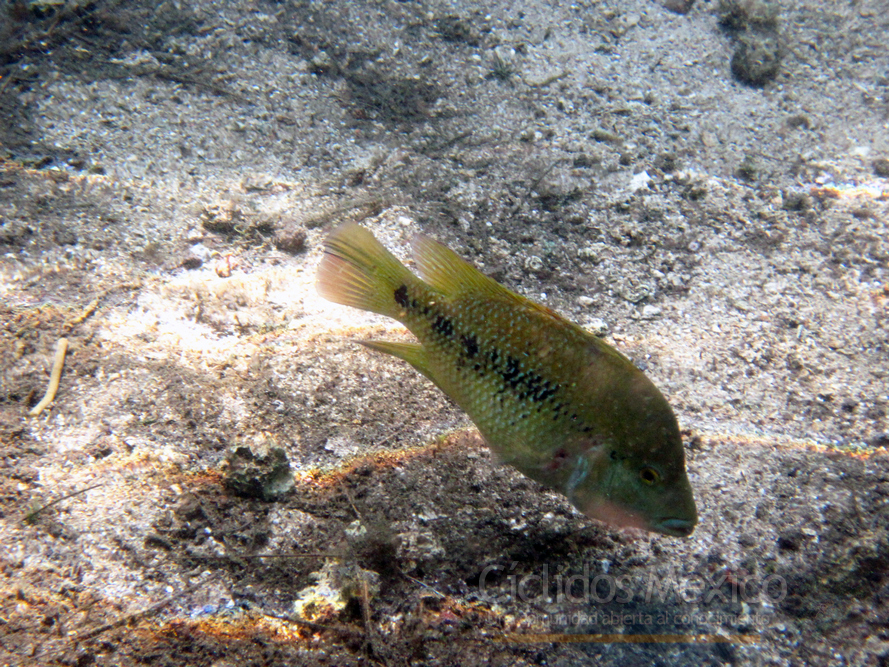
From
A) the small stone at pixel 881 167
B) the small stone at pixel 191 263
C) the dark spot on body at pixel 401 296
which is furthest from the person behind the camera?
the small stone at pixel 881 167

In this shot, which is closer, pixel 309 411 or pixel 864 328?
pixel 309 411

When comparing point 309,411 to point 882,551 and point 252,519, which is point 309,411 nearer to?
point 252,519

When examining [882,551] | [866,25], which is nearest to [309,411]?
[882,551]

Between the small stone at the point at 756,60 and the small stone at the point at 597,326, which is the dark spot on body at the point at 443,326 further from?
the small stone at the point at 756,60

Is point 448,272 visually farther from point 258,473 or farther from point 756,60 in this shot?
point 756,60

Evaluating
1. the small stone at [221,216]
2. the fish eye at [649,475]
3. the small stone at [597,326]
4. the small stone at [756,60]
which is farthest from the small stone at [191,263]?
the small stone at [756,60]

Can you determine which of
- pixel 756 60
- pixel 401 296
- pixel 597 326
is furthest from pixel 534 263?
pixel 756 60

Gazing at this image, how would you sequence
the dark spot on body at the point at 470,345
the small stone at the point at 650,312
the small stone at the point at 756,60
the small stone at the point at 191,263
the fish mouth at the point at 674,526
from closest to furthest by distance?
1. the fish mouth at the point at 674,526
2. the dark spot on body at the point at 470,345
3. the small stone at the point at 191,263
4. the small stone at the point at 650,312
5. the small stone at the point at 756,60

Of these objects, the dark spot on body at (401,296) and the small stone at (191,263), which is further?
the small stone at (191,263)
